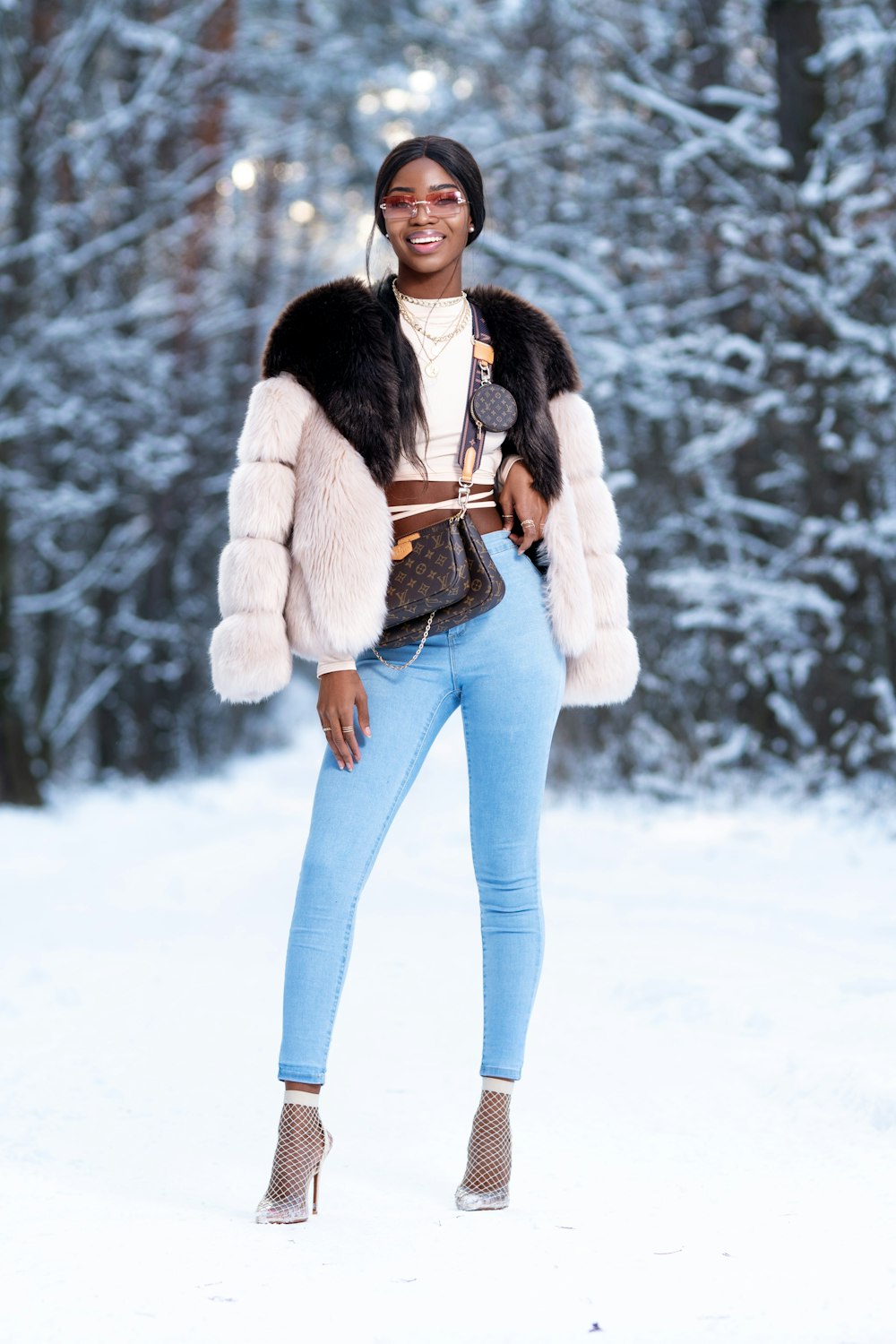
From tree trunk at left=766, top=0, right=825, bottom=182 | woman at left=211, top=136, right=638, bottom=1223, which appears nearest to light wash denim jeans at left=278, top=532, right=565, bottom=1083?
woman at left=211, top=136, right=638, bottom=1223

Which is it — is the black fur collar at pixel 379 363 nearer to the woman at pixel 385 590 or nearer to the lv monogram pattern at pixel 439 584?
the woman at pixel 385 590

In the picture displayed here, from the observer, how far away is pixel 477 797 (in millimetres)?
3109

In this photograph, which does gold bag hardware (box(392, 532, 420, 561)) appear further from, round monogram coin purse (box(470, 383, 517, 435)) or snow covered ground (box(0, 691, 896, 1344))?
snow covered ground (box(0, 691, 896, 1344))

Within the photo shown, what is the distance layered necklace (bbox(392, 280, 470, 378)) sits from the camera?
3.10 m

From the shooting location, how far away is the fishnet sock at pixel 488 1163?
2.97m

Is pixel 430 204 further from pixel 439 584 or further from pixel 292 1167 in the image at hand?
pixel 292 1167

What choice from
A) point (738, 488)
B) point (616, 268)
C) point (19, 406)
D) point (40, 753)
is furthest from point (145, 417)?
point (738, 488)

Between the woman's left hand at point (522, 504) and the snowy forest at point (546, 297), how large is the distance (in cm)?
667

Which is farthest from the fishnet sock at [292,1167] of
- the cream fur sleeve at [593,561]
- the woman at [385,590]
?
the cream fur sleeve at [593,561]

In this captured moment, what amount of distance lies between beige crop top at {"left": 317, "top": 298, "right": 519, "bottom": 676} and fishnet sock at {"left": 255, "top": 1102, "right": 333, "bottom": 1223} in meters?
0.85

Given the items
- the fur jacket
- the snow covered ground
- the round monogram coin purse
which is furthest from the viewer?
the round monogram coin purse

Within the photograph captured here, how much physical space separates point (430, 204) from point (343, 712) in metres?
1.05

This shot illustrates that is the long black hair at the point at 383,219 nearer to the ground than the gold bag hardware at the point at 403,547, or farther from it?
farther from it

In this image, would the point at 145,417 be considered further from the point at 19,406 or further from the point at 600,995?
the point at 600,995
